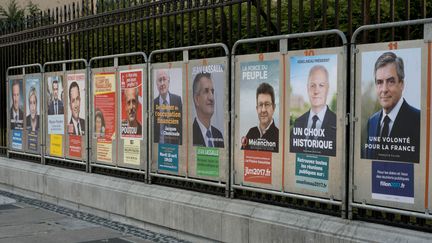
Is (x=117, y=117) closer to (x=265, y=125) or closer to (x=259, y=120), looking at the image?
(x=259, y=120)

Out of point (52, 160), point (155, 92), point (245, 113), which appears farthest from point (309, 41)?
point (52, 160)

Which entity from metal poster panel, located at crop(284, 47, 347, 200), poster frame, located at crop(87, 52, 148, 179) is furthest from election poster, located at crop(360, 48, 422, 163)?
poster frame, located at crop(87, 52, 148, 179)

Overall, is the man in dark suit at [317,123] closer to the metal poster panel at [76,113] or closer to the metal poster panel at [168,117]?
the metal poster panel at [168,117]

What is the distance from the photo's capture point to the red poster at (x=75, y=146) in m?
9.75

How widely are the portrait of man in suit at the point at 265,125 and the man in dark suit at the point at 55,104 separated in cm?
464

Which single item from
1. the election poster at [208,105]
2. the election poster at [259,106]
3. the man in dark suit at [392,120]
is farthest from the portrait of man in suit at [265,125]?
the man in dark suit at [392,120]

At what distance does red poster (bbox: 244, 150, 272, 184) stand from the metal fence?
110 centimetres

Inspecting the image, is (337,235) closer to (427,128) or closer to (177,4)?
(427,128)

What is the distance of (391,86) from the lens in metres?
5.16

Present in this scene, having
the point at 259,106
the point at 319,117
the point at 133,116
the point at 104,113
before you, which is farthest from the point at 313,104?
the point at 104,113

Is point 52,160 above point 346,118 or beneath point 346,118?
beneath

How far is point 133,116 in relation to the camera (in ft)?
27.8

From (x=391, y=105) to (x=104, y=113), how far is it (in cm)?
500

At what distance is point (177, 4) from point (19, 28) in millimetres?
5242
